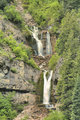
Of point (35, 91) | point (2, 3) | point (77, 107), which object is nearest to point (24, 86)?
point (35, 91)

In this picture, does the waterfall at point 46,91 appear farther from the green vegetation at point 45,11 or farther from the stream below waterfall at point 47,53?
the green vegetation at point 45,11

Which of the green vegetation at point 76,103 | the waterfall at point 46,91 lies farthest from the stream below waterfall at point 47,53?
the green vegetation at point 76,103

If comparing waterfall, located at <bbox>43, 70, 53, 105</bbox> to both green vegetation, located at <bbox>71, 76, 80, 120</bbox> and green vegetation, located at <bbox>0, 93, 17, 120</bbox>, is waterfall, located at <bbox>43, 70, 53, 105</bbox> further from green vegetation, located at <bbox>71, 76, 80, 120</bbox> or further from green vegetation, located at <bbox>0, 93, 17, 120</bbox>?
green vegetation, located at <bbox>71, 76, 80, 120</bbox>

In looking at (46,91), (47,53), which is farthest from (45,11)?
(46,91)

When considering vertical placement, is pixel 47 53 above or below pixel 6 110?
above

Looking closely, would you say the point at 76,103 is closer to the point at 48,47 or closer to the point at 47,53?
the point at 47,53

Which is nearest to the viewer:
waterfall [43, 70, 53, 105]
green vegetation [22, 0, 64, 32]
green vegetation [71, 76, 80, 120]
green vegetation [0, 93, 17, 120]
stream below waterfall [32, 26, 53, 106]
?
green vegetation [71, 76, 80, 120]

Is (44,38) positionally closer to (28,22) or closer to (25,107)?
(28,22)

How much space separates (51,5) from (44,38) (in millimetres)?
Result: 14643

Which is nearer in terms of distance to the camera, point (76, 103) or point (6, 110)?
point (76, 103)

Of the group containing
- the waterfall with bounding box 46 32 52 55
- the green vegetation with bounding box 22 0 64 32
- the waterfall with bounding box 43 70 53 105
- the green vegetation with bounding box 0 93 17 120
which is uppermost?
the green vegetation with bounding box 22 0 64 32

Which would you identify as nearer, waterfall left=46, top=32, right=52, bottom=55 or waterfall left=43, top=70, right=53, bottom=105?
waterfall left=43, top=70, right=53, bottom=105

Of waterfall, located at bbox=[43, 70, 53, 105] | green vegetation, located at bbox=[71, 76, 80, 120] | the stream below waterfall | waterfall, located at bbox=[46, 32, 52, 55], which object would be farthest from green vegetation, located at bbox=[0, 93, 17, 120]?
waterfall, located at bbox=[46, 32, 52, 55]

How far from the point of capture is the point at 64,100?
2252cm
